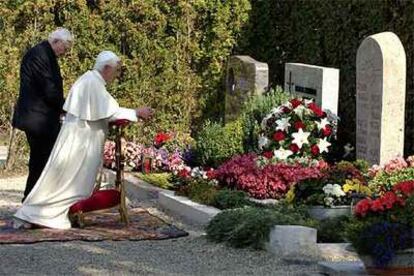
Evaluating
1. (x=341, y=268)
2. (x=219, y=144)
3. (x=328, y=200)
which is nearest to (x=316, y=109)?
(x=219, y=144)

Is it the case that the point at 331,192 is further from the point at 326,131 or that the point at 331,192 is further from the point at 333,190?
the point at 326,131

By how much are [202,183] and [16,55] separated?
546cm

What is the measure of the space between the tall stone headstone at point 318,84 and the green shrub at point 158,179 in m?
2.18

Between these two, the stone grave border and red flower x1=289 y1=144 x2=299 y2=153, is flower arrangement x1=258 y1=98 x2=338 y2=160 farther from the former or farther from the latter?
the stone grave border

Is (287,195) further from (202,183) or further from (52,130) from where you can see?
(52,130)

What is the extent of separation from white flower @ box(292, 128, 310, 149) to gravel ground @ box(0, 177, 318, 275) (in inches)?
133

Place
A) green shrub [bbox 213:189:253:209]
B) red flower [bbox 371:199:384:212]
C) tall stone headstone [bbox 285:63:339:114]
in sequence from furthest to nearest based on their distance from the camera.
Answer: tall stone headstone [bbox 285:63:339:114] → green shrub [bbox 213:189:253:209] → red flower [bbox 371:199:384:212]

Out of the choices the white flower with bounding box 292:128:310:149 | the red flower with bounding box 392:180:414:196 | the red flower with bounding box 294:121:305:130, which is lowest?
the red flower with bounding box 392:180:414:196

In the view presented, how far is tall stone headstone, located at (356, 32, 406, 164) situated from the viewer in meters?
11.1

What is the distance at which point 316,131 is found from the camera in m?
12.2

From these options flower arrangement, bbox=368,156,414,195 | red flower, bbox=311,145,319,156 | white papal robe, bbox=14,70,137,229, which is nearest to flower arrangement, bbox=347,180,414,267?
flower arrangement, bbox=368,156,414,195

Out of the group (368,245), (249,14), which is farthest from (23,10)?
(368,245)

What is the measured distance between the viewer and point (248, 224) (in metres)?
8.28

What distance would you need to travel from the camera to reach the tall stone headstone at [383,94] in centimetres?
1111
